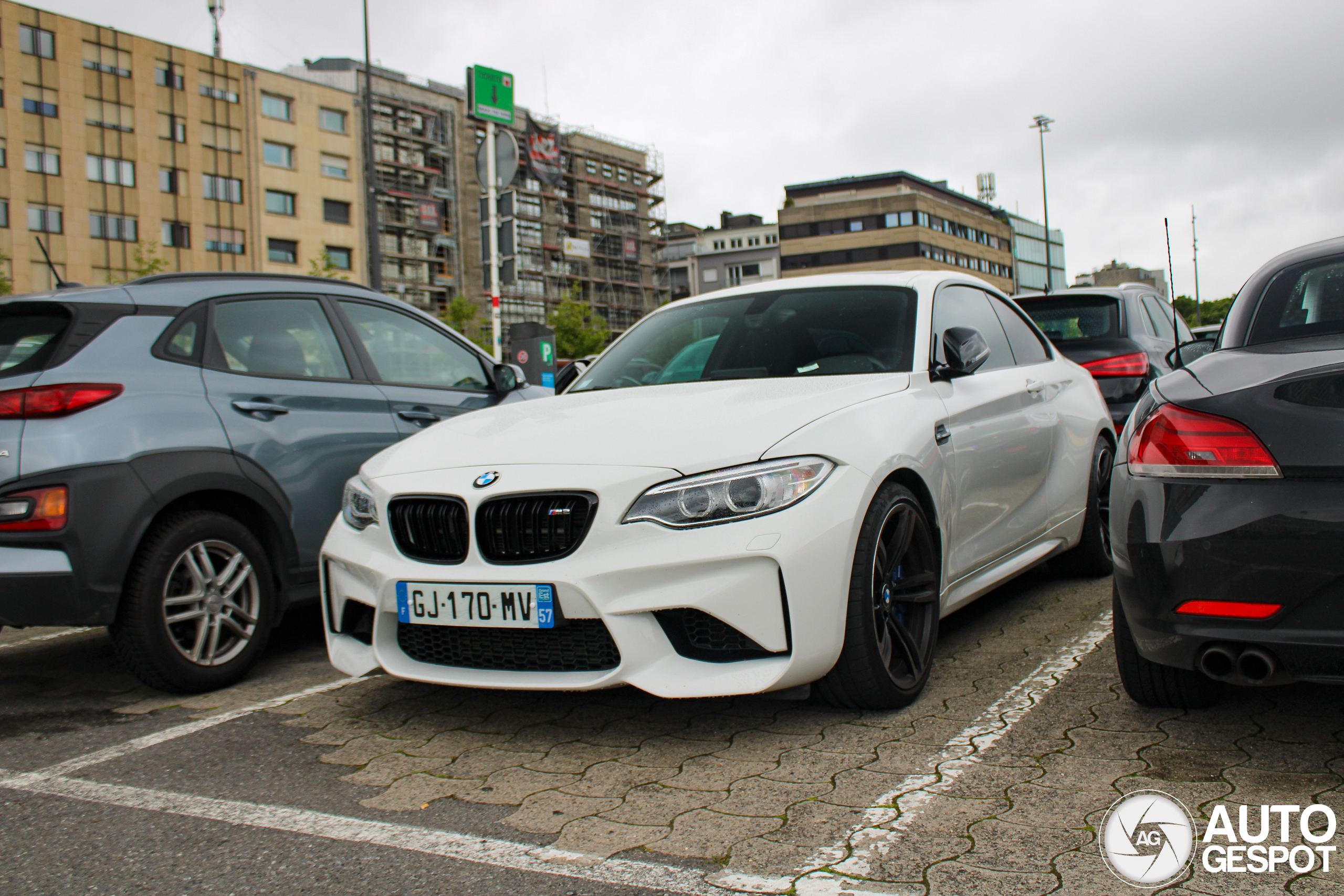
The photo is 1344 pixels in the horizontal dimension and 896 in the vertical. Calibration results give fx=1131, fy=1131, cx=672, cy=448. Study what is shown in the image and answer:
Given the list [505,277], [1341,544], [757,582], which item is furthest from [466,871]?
[505,277]

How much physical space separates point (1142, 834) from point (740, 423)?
1.52 m

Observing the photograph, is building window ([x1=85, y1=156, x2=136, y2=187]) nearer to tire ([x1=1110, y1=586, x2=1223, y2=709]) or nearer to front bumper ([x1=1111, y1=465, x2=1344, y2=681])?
tire ([x1=1110, y1=586, x2=1223, y2=709])

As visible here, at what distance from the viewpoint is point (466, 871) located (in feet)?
8.07

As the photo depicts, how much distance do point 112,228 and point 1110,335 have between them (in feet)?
174

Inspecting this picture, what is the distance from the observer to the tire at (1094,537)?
5496 millimetres

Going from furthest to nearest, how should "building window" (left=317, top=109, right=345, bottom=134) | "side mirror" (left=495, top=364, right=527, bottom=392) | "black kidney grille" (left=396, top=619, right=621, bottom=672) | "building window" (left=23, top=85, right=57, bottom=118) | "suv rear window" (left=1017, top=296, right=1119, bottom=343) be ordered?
"building window" (left=317, top=109, right=345, bottom=134) < "building window" (left=23, top=85, right=57, bottom=118) < "suv rear window" (left=1017, top=296, right=1119, bottom=343) < "side mirror" (left=495, top=364, right=527, bottom=392) < "black kidney grille" (left=396, top=619, right=621, bottom=672)

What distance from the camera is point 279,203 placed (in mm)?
58406

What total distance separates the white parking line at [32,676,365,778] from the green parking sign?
16681 millimetres

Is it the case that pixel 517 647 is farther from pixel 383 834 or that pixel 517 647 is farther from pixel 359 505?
pixel 359 505

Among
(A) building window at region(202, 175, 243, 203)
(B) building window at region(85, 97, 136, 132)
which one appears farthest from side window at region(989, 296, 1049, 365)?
(A) building window at region(202, 175, 243, 203)

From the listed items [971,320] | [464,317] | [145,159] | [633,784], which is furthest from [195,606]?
[464,317]

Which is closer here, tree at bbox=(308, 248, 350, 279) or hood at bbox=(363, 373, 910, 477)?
hood at bbox=(363, 373, 910, 477)

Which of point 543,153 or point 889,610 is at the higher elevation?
point 543,153

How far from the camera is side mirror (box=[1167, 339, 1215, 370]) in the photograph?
4.05 m
